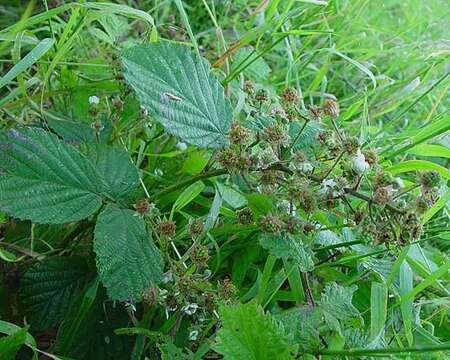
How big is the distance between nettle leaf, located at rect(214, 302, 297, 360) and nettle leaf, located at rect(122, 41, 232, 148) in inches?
7.4

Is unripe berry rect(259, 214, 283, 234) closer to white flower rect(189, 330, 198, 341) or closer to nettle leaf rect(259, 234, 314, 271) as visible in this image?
nettle leaf rect(259, 234, 314, 271)

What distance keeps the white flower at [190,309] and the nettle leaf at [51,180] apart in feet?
0.44

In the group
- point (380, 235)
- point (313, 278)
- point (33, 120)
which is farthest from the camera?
point (33, 120)

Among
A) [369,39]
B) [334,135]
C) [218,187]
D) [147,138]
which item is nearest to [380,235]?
[334,135]

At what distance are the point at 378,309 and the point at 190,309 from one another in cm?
19

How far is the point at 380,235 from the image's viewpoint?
63 centimetres

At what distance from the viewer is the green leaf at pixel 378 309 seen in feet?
2.24

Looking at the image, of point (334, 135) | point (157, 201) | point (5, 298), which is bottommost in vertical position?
point (5, 298)

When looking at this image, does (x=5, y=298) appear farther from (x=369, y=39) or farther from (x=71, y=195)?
(x=369, y=39)

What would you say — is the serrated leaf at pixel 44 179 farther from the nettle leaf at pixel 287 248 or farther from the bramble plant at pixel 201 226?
the nettle leaf at pixel 287 248

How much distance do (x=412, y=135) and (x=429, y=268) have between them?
188 millimetres

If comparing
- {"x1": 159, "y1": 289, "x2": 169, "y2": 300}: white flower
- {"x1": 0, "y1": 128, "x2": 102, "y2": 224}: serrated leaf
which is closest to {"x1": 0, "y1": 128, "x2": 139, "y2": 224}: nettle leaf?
{"x1": 0, "y1": 128, "x2": 102, "y2": 224}: serrated leaf

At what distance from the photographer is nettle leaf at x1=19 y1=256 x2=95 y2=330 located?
2.61 feet

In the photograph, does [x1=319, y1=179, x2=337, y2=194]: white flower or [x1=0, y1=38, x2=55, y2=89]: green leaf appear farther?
[x1=0, y1=38, x2=55, y2=89]: green leaf
